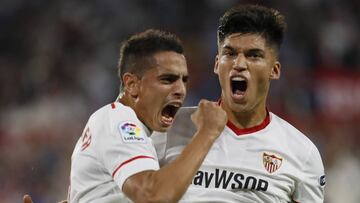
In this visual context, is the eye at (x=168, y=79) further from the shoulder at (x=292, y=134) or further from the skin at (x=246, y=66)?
the shoulder at (x=292, y=134)

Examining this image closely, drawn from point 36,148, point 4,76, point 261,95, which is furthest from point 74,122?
point 261,95

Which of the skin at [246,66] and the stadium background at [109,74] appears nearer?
the skin at [246,66]

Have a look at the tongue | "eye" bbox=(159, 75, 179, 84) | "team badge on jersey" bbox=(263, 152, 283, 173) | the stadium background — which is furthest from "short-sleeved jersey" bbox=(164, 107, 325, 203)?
the stadium background

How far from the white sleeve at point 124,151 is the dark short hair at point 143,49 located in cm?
36

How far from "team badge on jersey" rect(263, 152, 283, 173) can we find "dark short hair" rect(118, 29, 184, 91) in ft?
2.30

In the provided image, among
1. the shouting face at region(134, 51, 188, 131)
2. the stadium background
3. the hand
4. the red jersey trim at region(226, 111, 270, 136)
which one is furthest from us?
the stadium background

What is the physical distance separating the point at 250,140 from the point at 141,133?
76cm

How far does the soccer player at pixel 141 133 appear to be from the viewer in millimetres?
3824

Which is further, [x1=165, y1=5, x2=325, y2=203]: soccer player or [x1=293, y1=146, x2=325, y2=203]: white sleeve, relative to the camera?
[x1=293, y1=146, x2=325, y2=203]: white sleeve

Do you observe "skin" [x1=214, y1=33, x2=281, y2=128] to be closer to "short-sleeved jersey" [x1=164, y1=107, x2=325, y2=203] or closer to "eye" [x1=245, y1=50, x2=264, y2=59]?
"eye" [x1=245, y1=50, x2=264, y2=59]

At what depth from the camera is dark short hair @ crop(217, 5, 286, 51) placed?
14.9 feet

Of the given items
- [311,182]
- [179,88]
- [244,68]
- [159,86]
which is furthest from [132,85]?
[311,182]

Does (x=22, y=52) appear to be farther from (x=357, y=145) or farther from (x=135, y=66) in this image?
(x=135, y=66)

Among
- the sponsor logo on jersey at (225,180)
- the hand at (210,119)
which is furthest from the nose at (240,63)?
the sponsor logo on jersey at (225,180)
